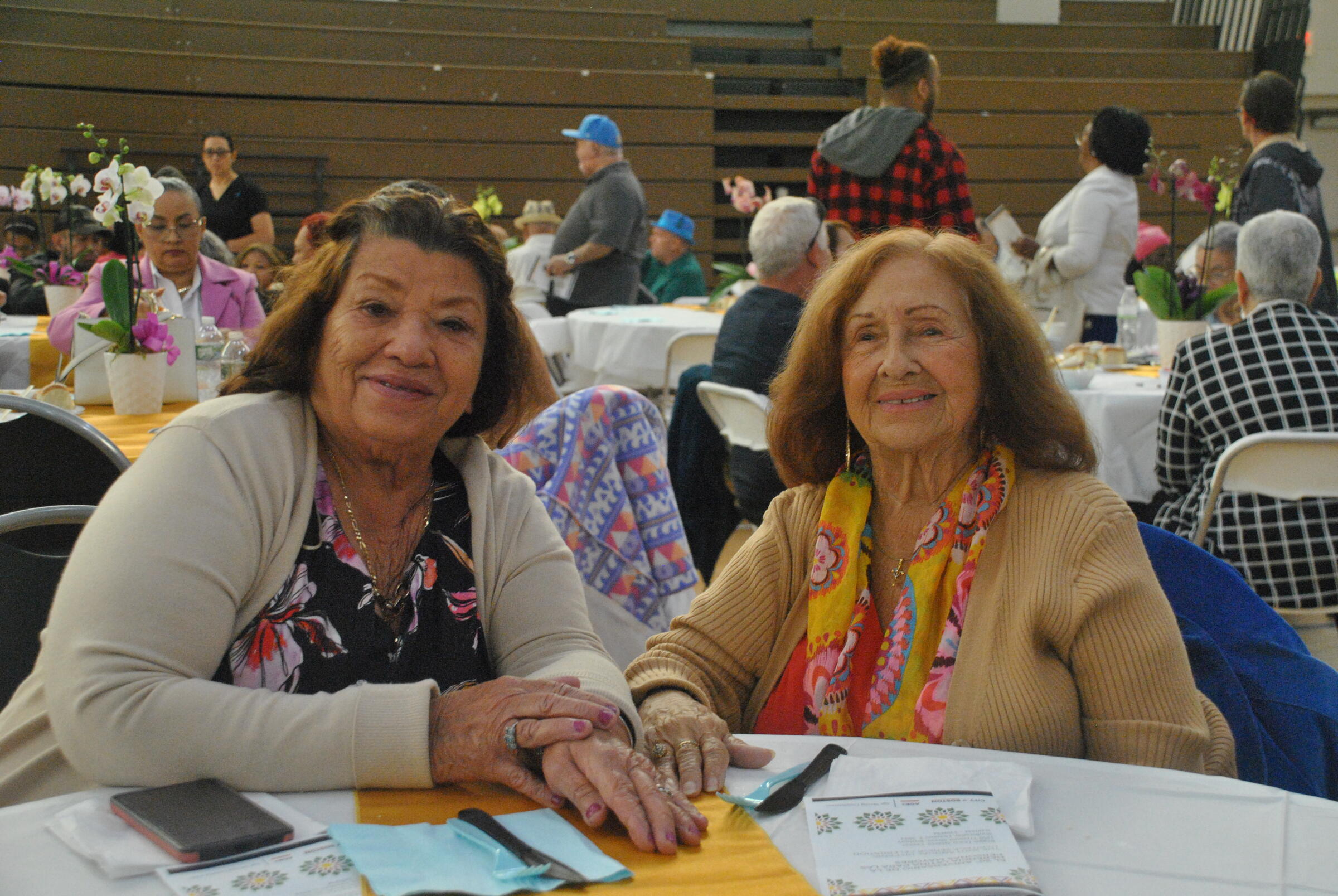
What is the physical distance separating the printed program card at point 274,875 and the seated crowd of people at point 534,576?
0.15 m

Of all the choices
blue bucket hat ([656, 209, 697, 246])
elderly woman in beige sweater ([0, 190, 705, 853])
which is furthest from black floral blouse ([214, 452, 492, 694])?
blue bucket hat ([656, 209, 697, 246])

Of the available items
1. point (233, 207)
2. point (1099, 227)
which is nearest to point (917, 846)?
point (1099, 227)

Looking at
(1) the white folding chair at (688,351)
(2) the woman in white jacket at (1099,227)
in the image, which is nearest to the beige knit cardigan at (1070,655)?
(1) the white folding chair at (688,351)

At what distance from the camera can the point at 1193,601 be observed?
1507mm

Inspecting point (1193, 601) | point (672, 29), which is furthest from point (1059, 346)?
point (672, 29)

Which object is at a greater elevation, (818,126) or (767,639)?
(818,126)

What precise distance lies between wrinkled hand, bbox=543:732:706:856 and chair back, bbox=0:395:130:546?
1.19 metres

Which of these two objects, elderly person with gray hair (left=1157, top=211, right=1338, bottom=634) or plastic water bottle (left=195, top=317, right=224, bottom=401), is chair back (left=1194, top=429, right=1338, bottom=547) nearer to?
elderly person with gray hair (left=1157, top=211, right=1338, bottom=634)

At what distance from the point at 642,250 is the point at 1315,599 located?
487 cm

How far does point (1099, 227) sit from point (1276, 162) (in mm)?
749

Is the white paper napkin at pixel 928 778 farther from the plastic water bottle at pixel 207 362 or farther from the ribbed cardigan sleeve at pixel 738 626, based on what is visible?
the plastic water bottle at pixel 207 362

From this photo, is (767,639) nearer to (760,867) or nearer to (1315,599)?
(760,867)

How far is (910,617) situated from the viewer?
1513 millimetres

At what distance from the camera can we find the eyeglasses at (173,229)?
12.8 ft
